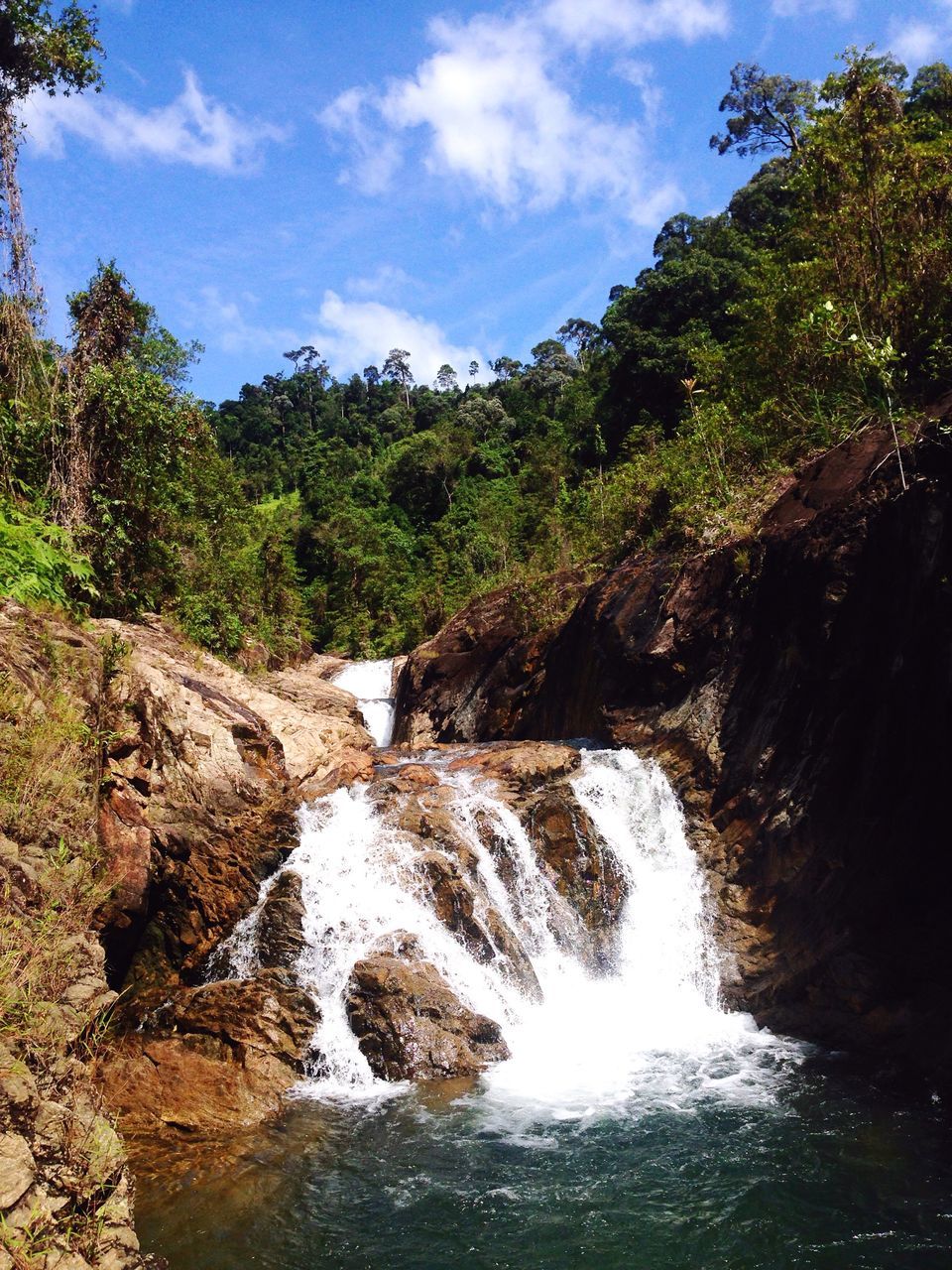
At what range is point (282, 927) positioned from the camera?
10078 millimetres

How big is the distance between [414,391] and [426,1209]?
84.2 metres

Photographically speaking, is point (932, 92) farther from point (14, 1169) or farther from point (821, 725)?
point (14, 1169)

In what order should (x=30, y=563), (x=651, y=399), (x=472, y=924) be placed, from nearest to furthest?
(x=30, y=563)
(x=472, y=924)
(x=651, y=399)

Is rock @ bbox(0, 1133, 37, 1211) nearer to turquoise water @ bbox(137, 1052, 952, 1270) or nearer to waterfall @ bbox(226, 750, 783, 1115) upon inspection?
turquoise water @ bbox(137, 1052, 952, 1270)

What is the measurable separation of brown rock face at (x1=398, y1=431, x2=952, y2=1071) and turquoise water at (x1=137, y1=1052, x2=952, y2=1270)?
1.46 m

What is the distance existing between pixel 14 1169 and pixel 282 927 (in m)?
6.64

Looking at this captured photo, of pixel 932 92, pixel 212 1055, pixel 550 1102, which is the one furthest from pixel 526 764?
pixel 932 92

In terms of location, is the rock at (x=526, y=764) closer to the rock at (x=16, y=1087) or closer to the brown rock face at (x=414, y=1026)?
the brown rock face at (x=414, y=1026)

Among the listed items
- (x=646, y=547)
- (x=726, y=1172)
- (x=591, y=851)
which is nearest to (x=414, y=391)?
(x=646, y=547)

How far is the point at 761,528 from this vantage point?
13.5m

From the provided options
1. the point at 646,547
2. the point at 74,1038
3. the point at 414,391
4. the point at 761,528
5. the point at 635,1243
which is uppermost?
the point at 414,391

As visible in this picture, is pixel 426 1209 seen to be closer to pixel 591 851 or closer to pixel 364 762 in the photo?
pixel 591 851

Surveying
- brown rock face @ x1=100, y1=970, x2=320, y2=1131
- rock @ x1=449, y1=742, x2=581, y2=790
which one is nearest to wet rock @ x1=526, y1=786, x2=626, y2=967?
rock @ x1=449, y1=742, x2=581, y2=790

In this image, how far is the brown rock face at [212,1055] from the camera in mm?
7781
